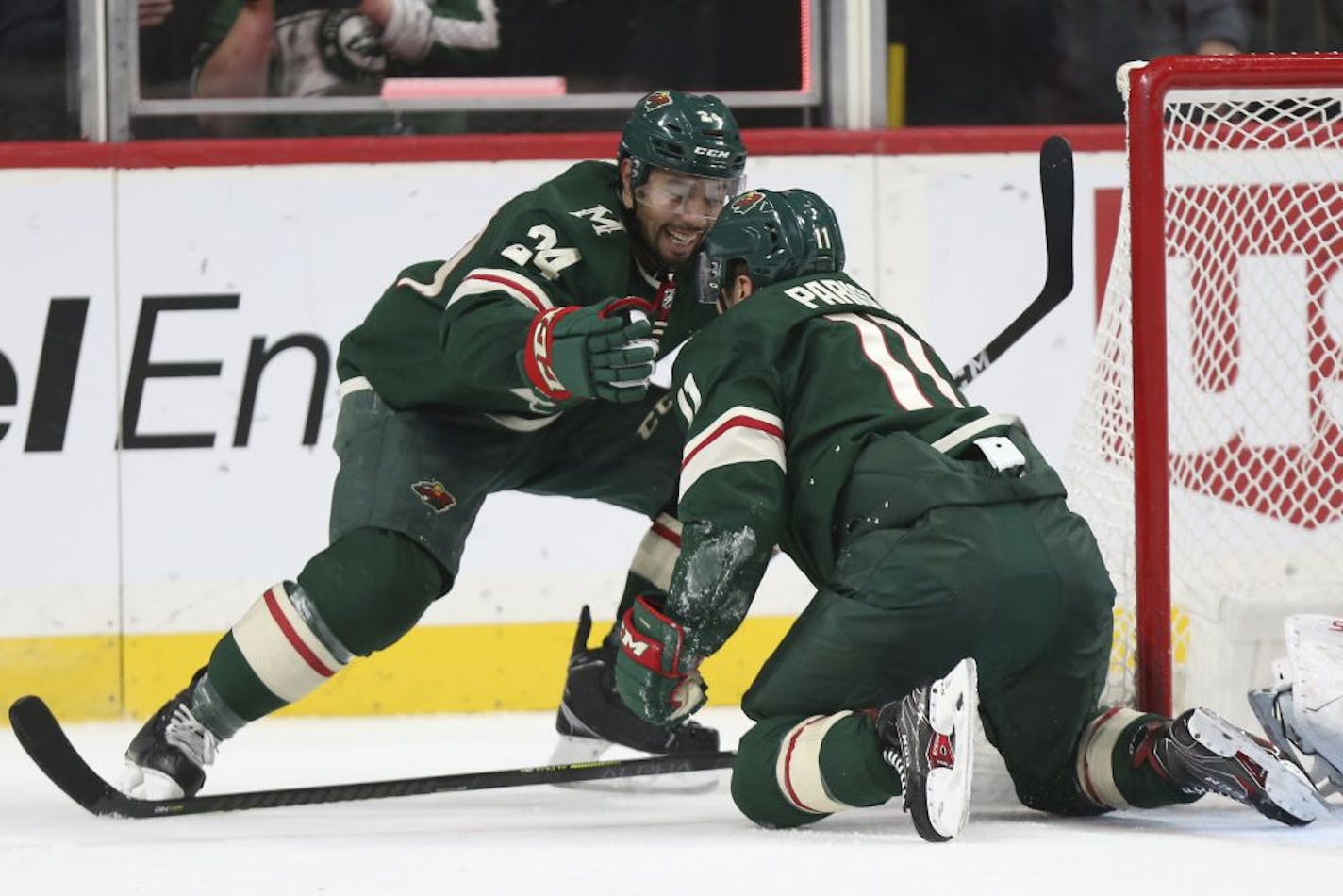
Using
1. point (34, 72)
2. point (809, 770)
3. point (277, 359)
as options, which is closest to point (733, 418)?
point (809, 770)

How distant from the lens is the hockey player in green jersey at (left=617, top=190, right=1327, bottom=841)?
2379 millimetres

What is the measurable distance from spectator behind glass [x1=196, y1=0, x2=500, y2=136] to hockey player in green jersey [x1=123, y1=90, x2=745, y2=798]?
44.0 inches

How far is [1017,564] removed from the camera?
240cm

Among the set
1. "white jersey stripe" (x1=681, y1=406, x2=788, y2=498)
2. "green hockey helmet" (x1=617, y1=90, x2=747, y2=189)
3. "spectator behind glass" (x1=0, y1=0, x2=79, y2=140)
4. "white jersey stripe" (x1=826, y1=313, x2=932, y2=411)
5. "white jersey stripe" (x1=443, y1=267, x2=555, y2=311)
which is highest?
"spectator behind glass" (x1=0, y1=0, x2=79, y2=140)

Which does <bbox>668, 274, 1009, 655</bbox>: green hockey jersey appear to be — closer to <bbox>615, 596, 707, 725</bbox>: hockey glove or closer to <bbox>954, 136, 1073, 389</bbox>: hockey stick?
<bbox>615, 596, 707, 725</bbox>: hockey glove

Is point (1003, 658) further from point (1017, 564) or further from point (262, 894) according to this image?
point (262, 894)

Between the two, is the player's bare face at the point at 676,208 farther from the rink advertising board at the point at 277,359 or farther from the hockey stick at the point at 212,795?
the rink advertising board at the point at 277,359

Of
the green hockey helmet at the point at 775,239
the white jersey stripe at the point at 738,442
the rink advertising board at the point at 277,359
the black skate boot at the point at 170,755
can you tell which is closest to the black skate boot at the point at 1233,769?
the white jersey stripe at the point at 738,442

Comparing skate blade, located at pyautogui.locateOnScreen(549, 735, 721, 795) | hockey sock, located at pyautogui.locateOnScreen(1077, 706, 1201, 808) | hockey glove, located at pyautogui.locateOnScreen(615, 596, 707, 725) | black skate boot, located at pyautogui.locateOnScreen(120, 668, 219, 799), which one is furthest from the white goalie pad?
black skate boot, located at pyautogui.locateOnScreen(120, 668, 219, 799)

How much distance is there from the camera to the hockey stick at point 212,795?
9.12 ft

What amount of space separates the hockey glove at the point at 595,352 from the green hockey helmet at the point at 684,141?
10.6 inches

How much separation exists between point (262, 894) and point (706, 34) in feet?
8.06

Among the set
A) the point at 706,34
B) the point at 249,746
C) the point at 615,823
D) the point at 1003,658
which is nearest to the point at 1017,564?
the point at 1003,658

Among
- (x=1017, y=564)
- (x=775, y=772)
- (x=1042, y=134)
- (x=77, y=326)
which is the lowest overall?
(x=775, y=772)
